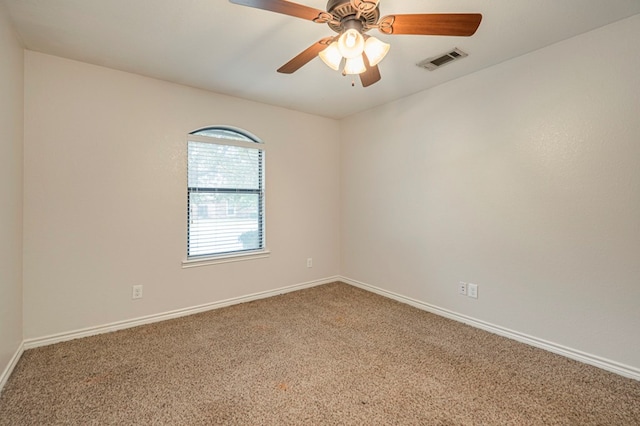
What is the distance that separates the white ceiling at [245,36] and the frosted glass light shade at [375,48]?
1.23 feet

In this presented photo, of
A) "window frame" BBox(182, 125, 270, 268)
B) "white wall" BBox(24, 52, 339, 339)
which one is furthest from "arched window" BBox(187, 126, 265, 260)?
"white wall" BBox(24, 52, 339, 339)

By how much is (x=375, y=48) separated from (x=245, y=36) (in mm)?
1041

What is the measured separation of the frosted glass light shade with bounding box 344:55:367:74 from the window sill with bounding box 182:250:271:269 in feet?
7.75

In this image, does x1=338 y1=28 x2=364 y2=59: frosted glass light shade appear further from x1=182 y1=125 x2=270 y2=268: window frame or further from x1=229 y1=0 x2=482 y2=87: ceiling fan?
x1=182 y1=125 x2=270 y2=268: window frame

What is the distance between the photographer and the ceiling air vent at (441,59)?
91.7 inches

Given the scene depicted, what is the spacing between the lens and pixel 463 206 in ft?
9.13

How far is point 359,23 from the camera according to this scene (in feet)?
4.86

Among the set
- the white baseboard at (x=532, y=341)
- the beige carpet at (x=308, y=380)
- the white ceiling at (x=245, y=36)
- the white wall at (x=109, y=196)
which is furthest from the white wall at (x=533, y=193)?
the white wall at (x=109, y=196)

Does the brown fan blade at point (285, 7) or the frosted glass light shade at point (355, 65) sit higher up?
the brown fan blade at point (285, 7)

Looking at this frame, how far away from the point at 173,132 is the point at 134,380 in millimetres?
2168

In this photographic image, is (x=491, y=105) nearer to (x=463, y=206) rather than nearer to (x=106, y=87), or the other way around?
(x=463, y=206)

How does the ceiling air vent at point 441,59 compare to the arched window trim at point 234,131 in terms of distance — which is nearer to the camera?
the ceiling air vent at point 441,59

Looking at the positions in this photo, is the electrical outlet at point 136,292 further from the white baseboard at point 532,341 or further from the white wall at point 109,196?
the white baseboard at point 532,341

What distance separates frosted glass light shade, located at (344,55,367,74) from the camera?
5.47ft
